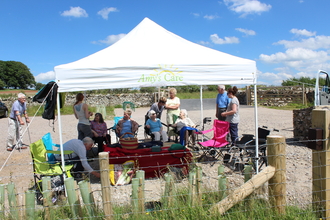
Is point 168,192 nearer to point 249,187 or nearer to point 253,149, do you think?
point 249,187

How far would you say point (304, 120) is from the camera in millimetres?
7289

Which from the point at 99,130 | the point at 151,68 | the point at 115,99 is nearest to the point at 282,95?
the point at 115,99

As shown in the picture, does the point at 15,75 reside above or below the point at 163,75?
above

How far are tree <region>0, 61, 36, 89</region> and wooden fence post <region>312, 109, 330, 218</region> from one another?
280ft

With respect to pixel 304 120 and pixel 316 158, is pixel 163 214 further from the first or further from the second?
pixel 304 120

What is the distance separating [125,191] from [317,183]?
2.61m

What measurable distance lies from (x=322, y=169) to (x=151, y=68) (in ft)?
8.70

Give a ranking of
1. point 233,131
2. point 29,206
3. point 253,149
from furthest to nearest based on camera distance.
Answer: point 233,131 → point 253,149 → point 29,206

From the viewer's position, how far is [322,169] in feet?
8.27

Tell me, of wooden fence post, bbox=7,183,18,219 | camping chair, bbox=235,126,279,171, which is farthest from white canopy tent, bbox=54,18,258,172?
wooden fence post, bbox=7,183,18,219

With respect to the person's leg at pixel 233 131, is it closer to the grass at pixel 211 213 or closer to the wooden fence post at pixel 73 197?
the grass at pixel 211 213

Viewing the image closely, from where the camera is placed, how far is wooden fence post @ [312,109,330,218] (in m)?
2.50

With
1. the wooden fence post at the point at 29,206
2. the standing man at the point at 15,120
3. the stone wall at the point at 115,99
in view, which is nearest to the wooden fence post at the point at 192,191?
the wooden fence post at the point at 29,206

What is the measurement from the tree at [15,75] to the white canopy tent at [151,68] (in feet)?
271
